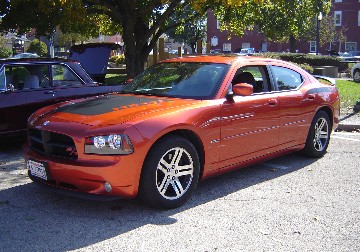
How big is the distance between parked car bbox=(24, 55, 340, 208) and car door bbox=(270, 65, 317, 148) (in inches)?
0.6

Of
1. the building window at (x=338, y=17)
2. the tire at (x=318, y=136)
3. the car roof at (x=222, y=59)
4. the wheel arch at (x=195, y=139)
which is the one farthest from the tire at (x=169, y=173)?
the building window at (x=338, y=17)

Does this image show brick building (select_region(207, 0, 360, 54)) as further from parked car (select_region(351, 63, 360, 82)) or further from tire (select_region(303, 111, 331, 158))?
tire (select_region(303, 111, 331, 158))

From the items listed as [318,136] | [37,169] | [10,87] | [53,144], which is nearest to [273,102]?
[318,136]

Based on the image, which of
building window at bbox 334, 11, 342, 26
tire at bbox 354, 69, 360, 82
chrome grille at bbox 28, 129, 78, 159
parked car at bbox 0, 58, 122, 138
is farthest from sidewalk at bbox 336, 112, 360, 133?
building window at bbox 334, 11, 342, 26

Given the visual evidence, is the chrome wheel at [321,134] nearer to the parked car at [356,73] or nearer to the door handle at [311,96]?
the door handle at [311,96]

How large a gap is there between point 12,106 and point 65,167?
3.11 m

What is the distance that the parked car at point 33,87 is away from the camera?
6.92m

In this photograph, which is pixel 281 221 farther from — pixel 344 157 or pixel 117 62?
pixel 117 62

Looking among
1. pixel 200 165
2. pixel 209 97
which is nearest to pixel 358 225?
pixel 200 165

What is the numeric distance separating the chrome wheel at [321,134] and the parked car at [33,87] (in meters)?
3.58

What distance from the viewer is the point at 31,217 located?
438cm

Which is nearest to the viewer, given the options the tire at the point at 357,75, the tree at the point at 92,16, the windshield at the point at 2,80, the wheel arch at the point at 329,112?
the wheel arch at the point at 329,112

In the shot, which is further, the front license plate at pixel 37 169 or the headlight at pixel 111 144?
the front license plate at pixel 37 169

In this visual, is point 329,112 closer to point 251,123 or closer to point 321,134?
point 321,134
